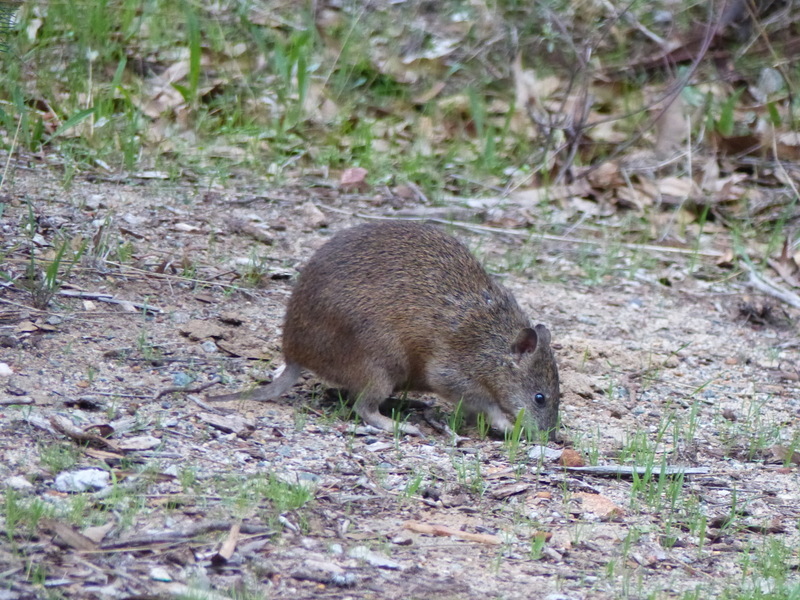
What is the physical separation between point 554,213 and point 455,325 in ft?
12.0

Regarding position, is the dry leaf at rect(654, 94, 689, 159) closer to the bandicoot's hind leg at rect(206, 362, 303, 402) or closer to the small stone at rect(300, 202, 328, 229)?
the small stone at rect(300, 202, 328, 229)

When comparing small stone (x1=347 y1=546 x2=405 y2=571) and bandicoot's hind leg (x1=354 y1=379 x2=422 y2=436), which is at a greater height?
small stone (x1=347 y1=546 x2=405 y2=571)

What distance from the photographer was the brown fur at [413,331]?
5.45 m

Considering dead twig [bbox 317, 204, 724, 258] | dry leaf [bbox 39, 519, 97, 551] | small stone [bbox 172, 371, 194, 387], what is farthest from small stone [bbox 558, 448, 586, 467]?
dead twig [bbox 317, 204, 724, 258]

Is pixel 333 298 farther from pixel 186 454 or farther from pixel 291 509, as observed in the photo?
pixel 291 509

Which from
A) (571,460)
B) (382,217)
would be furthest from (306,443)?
(382,217)

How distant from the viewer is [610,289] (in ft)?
26.2

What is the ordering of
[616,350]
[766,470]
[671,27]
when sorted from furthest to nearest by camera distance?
[671,27] → [616,350] → [766,470]

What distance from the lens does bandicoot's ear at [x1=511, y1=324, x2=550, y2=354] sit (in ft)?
18.6

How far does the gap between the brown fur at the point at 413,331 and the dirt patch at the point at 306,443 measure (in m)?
A: 0.26

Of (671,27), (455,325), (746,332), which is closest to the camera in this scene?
(455,325)

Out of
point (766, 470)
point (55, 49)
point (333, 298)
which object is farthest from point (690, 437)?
point (55, 49)

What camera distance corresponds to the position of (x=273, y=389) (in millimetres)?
5395

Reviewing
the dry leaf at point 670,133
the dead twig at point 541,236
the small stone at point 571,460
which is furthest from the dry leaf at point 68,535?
the dry leaf at point 670,133
